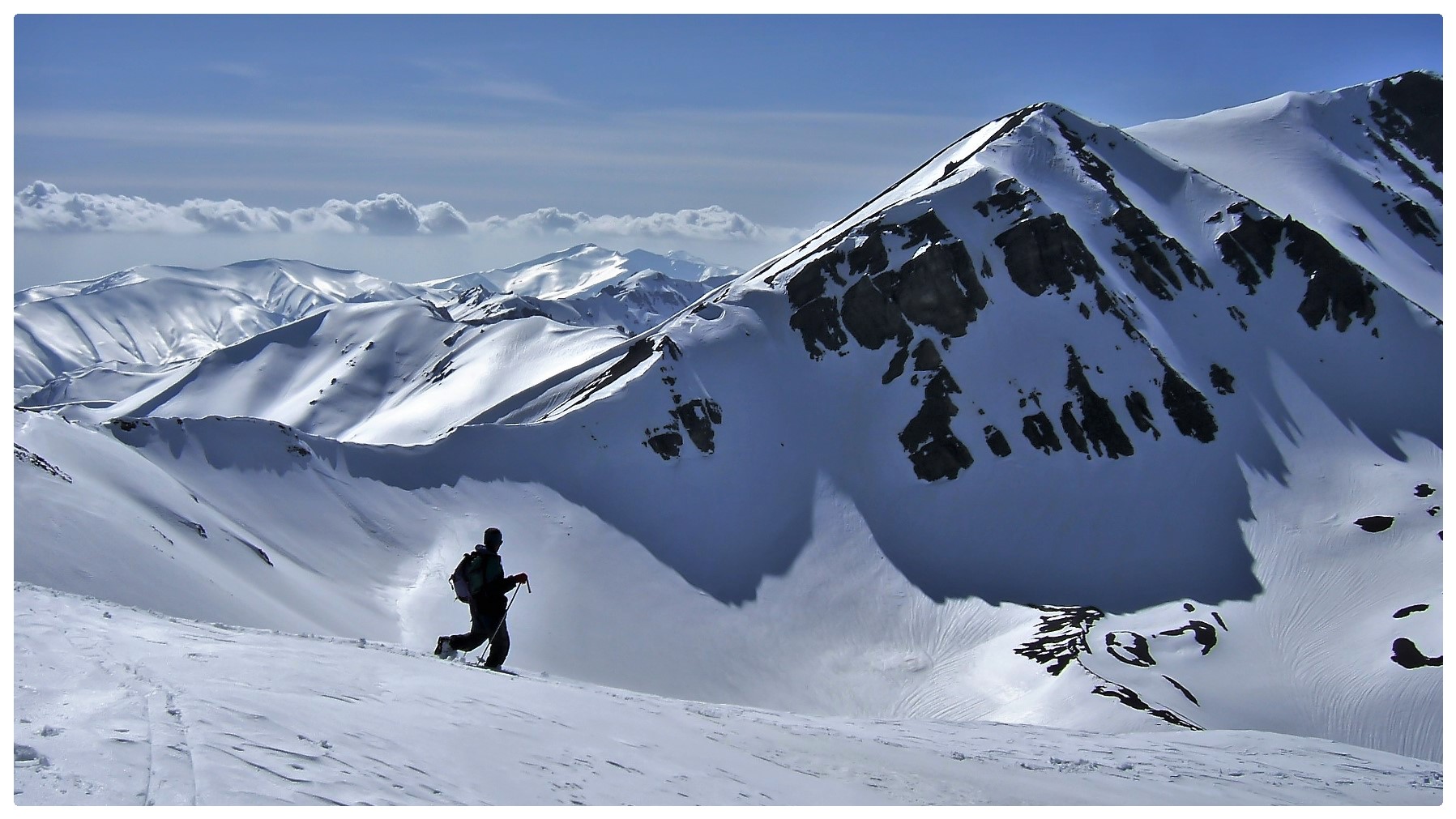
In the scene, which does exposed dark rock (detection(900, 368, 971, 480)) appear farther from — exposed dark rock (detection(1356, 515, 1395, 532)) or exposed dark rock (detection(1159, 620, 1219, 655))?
exposed dark rock (detection(1356, 515, 1395, 532))

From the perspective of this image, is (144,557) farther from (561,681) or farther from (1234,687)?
(1234,687)

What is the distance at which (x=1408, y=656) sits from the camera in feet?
207

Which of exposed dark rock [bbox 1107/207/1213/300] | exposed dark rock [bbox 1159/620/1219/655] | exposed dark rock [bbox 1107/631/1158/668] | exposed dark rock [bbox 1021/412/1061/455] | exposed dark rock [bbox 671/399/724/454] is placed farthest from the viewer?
exposed dark rock [bbox 1107/207/1213/300]

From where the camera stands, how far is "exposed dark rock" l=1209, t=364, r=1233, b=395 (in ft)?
336

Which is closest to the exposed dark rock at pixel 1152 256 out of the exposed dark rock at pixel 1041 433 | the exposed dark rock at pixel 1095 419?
the exposed dark rock at pixel 1095 419

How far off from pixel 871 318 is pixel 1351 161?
10461 centimetres

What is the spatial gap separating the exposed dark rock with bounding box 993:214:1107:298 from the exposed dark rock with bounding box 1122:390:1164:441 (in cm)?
1415

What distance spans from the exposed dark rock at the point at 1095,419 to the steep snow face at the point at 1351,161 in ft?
171

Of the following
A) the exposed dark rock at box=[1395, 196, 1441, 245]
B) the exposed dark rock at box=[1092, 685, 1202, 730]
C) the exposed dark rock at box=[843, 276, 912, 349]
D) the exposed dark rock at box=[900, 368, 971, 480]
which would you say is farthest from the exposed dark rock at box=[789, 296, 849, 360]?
the exposed dark rock at box=[1395, 196, 1441, 245]

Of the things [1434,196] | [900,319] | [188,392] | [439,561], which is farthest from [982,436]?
[188,392]

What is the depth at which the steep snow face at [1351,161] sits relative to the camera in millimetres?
135375

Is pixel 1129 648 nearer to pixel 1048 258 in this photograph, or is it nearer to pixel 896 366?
pixel 896 366

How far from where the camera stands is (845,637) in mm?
74000

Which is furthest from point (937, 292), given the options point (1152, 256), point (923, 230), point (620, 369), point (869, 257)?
point (620, 369)
